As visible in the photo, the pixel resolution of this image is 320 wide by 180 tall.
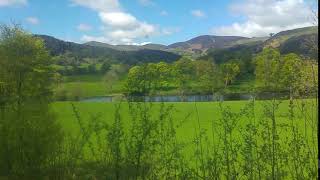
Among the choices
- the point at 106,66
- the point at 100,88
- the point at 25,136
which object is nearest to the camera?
the point at 25,136

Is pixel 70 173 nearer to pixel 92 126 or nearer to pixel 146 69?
pixel 92 126

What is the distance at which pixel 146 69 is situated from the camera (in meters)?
7.01

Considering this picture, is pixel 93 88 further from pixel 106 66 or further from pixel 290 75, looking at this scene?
pixel 290 75

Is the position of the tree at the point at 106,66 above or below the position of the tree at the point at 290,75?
above

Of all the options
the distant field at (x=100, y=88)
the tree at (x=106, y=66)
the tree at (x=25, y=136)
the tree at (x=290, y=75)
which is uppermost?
the tree at (x=106, y=66)

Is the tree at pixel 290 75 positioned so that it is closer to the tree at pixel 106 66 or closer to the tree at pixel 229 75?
the tree at pixel 229 75

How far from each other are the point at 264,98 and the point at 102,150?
97.1 inches

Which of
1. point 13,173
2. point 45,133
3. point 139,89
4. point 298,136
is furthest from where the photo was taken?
point 45,133

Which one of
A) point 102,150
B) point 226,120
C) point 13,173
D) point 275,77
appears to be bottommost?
point 13,173

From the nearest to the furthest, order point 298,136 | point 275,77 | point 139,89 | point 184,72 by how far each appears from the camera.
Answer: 1. point 298,136
2. point 275,77
3. point 139,89
4. point 184,72

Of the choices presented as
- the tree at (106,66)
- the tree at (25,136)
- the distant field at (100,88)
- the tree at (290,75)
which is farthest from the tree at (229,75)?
the tree at (25,136)

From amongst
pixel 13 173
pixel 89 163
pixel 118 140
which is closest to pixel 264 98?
pixel 118 140

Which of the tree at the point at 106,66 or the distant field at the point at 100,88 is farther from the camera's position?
the tree at the point at 106,66

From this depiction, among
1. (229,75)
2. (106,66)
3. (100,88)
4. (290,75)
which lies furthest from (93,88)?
(229,75)
